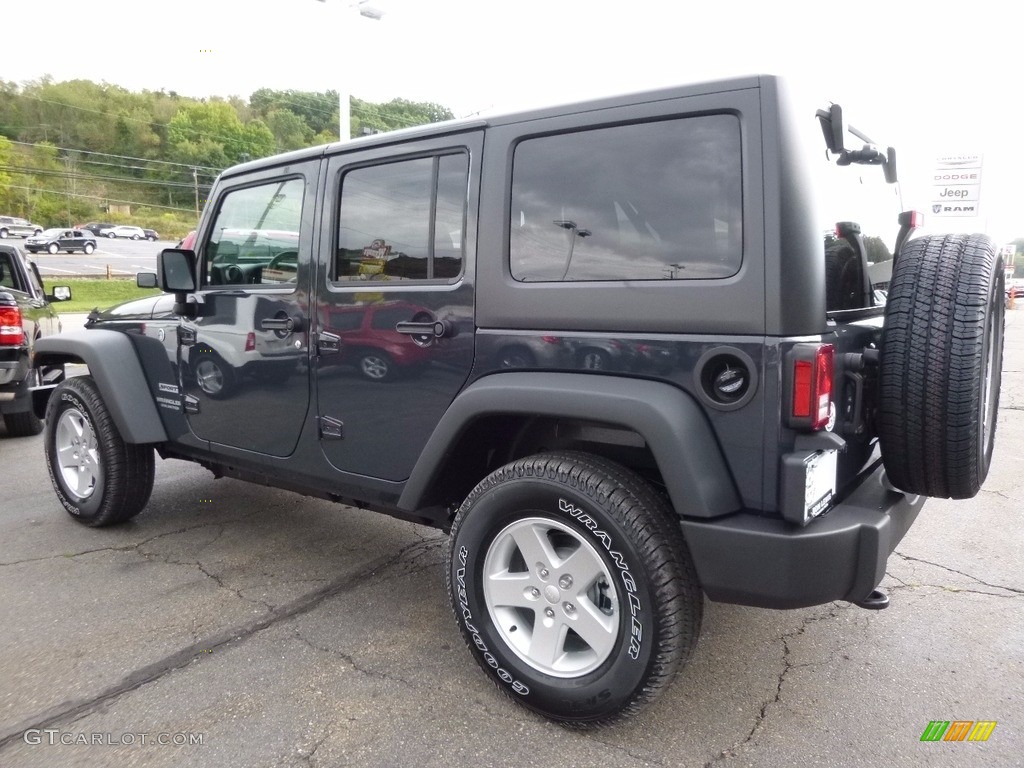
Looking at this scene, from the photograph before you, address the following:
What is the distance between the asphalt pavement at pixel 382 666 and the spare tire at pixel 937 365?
2.73 ft

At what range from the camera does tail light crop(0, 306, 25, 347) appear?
5.80m

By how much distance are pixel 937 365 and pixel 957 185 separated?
26.9ft

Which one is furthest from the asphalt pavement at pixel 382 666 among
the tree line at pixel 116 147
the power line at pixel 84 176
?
the power line at pixel 84 176

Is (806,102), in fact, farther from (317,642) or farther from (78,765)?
(78,765)

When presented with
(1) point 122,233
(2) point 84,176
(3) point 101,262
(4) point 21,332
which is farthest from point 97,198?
(4) point 21,332

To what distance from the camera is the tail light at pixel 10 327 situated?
19.0 ft

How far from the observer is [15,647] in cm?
286

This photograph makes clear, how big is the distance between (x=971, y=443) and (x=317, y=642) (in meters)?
2.40

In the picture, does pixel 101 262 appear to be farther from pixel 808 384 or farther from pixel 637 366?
pixel 808 384

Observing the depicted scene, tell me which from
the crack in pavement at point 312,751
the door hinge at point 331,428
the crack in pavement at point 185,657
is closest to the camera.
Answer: the crack in pavement at point 312,751

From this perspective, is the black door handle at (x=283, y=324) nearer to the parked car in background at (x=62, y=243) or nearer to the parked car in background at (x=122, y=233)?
the parked car in background at (x=62, y=243)

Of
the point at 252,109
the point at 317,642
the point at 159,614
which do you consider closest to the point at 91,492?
the point at 159,614

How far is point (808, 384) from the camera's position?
1928mm

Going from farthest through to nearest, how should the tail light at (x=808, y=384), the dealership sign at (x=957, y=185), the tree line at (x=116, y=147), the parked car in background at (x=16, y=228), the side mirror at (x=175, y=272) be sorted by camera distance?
the tree line at (x=116, y=147)
the parked car in background at (x=16, y=228)
the dealership sign at (x=957, y=185)
the side mirror at (x=175, y=272)
the tail light at (x=808, y=384)
